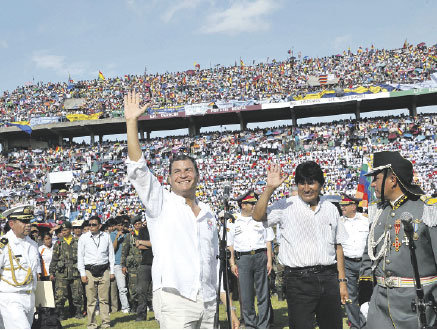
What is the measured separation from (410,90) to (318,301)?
33672 mm

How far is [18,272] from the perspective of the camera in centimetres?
579

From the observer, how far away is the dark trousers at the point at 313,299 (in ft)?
15.6

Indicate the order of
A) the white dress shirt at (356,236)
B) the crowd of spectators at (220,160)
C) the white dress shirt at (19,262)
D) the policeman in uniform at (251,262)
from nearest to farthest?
the white dress shirt at (19,262) → the white dress shirt at (356,236) → the policeman in uniform at (251,262) → the crowd of spectators at (220,160)

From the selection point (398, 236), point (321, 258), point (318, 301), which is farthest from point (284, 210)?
point (398, 236)

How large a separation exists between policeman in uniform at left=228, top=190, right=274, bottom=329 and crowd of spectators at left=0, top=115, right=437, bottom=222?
19261mm

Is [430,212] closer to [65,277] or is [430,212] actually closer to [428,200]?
[428,200]

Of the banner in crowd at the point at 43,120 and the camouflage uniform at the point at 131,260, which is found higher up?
the banner in crowd at the point at 43,120

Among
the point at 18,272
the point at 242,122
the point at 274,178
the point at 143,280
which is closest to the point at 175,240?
the point at 274,178

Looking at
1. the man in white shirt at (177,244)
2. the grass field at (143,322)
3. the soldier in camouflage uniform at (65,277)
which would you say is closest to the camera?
the man in white shirt at (177,244)

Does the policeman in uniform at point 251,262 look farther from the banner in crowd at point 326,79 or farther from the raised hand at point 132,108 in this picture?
the banner in crowd at point 326,79

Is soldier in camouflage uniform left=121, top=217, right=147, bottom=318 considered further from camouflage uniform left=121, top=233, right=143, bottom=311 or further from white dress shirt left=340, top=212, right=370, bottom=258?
white dress shirt left=340, top=212, right=370, bottom=258

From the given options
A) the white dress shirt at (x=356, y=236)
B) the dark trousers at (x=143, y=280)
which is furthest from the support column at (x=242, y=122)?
the white dress shirt at (x=356, y=236)

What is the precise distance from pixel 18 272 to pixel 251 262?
153 inches

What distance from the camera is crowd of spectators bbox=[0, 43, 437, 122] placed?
39.3 meters
